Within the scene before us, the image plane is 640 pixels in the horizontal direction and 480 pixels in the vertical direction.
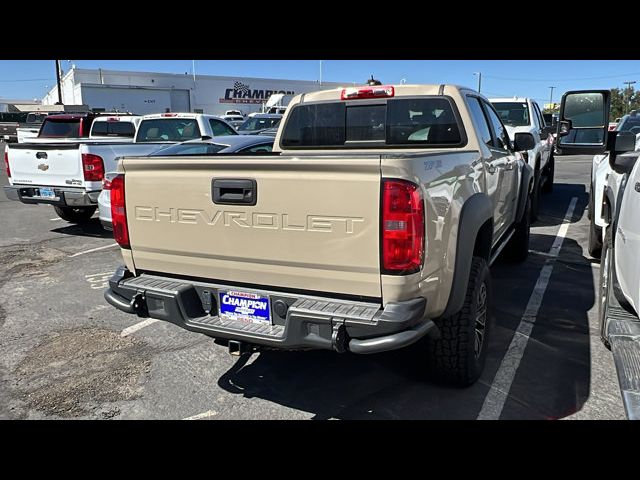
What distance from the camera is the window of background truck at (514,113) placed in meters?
10.3

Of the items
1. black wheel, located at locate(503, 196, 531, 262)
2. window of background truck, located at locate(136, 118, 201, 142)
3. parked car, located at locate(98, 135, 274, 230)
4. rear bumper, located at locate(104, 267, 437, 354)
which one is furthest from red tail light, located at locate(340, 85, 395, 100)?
window of background truck, located at locate(136, 118, 201, 142)

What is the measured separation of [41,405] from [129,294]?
37.2 inches

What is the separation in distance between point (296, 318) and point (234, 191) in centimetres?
81

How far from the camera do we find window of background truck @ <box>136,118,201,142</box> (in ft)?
32.7

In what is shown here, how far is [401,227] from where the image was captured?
2633 mm

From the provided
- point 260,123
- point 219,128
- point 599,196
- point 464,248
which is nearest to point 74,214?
point 219,128

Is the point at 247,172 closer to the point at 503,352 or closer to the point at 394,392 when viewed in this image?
the point at 394,392

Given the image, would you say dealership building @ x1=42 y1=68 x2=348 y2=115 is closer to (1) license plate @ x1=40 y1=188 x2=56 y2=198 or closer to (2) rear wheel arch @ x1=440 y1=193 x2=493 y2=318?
(1) license plate @ x1=40 y1=188 x2=56 y2=198

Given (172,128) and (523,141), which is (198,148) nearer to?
(172,128)

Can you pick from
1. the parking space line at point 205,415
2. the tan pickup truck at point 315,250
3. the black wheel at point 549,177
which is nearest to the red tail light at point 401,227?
the tan pickup truck at point 315,250

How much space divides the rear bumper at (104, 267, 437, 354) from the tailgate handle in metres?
0.53

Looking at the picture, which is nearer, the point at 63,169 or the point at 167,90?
the point at 63,169

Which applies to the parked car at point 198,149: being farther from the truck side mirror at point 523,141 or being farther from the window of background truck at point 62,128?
the window of background truck at point 62,128
